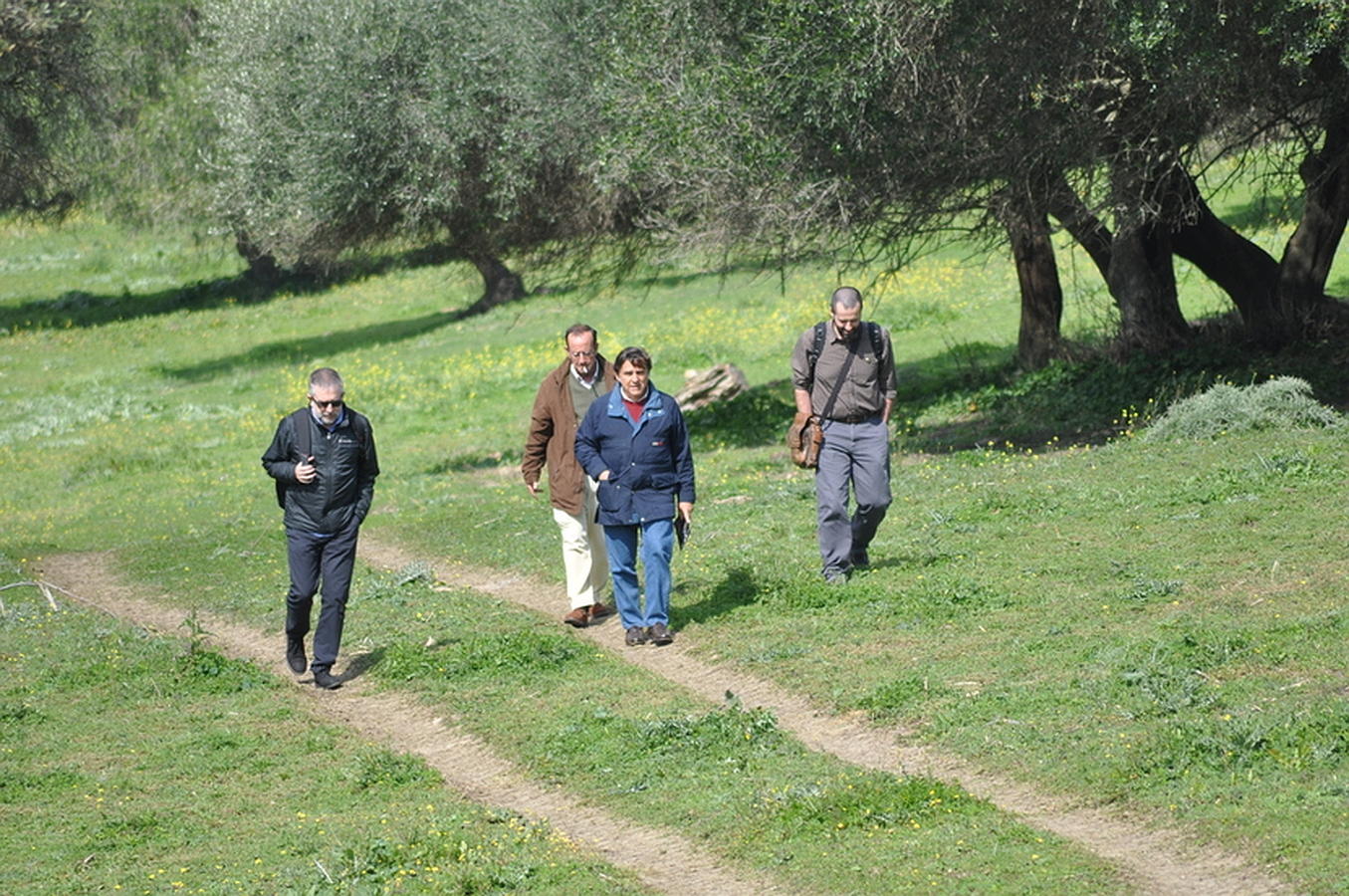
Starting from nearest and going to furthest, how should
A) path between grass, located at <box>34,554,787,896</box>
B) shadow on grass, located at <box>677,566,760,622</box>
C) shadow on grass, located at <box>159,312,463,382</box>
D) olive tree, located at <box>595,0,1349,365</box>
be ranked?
path between grass, located at <box>34,554,787,896</box> → shadow on grass, located at <box>677,566,760,622</box> → olive tree, located at <box>595,0,1349,365</box> → shadow on grass, located at <box>159,312,463,382</box>

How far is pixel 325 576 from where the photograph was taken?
10.8 m

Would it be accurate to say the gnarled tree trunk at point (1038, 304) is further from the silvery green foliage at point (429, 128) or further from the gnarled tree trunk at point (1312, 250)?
the silvery green foliage at point (429, 128)

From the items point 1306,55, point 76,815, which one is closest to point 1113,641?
point 76,815

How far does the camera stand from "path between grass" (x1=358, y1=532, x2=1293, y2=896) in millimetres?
6395

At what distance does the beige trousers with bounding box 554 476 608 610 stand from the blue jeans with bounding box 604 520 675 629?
2.09 feet

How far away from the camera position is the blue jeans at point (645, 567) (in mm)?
10781

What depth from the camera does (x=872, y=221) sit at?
17922mm

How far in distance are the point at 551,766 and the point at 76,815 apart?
2450 millimetres

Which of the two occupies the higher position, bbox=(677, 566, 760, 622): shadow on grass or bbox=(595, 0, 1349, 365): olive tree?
bbox=(595, 0, 1349, 365): olive tree

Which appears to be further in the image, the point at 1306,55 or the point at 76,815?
the point at 1306,55

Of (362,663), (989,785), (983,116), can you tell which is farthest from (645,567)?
(983,116)

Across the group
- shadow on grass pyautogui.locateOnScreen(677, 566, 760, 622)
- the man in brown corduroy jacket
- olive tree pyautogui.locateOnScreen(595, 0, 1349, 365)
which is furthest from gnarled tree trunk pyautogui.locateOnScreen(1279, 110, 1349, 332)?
the man in brown corduroy jacket

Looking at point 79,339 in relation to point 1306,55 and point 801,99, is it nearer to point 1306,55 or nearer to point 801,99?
point 801,99

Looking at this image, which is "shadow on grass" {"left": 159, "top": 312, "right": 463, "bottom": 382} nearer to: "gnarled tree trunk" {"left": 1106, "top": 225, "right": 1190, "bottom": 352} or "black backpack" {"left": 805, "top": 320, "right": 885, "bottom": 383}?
"gnarled tree trunk" {"left": 1106, "top": 225, "right": 1190, "bottom": 352}
